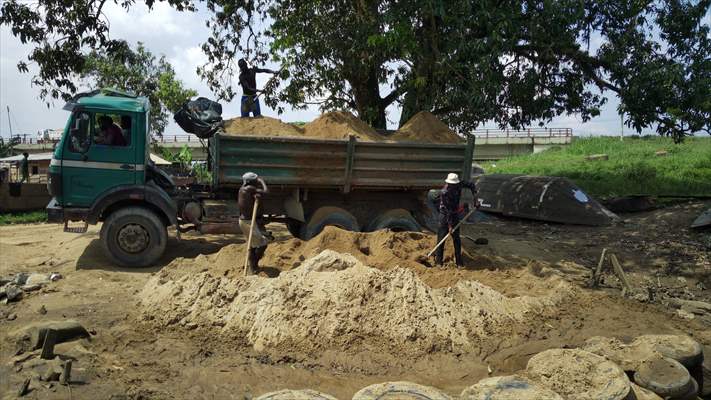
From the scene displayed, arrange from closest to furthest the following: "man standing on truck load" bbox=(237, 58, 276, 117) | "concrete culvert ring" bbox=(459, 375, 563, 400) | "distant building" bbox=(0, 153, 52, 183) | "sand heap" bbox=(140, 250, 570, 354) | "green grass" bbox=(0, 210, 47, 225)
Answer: "concrete culvert ring" bbox=(459, 375, 563, 400)
"sand heap" bbox=(140, 250, 570, 354)
"man standing on truck load" bbox=(237, 58, 276, 117)
"green grass" bbox=(0, 210, 47, 225)
"distant building" bbox=(0, 153, 52, 183)

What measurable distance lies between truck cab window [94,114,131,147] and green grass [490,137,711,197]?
491 inches

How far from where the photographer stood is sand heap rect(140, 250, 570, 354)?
5.44 m

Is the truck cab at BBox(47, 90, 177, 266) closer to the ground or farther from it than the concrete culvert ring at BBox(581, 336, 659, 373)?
farther from it

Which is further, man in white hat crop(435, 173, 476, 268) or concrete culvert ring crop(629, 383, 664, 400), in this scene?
man in white hat crop(435, 173, 476, 268)

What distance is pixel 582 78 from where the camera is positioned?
11617 mm

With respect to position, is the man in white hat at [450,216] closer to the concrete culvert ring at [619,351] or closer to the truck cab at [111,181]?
the concrete culvert ring at [619,351]

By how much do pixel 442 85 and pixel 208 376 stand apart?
724 cm

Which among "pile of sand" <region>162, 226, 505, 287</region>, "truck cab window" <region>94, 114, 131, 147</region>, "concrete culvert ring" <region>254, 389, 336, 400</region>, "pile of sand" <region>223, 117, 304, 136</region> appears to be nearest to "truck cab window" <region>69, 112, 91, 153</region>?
"truck cab window" <region>94, 114, 131, 147</region>

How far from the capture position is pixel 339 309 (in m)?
5.61

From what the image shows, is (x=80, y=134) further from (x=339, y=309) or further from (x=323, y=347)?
(x=323, y=347)

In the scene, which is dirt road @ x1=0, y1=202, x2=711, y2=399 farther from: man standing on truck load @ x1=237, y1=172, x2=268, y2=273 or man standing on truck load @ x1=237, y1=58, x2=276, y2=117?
man standing on truck load @ x1=237, y1=58, x2=276, y2=117

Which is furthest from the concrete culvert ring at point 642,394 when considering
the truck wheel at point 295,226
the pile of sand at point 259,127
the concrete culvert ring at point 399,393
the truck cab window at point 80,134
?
the truck cab window at point 80,134

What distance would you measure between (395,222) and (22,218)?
1024 centimetres

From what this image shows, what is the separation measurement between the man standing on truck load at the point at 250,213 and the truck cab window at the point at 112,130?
2.30 metres
